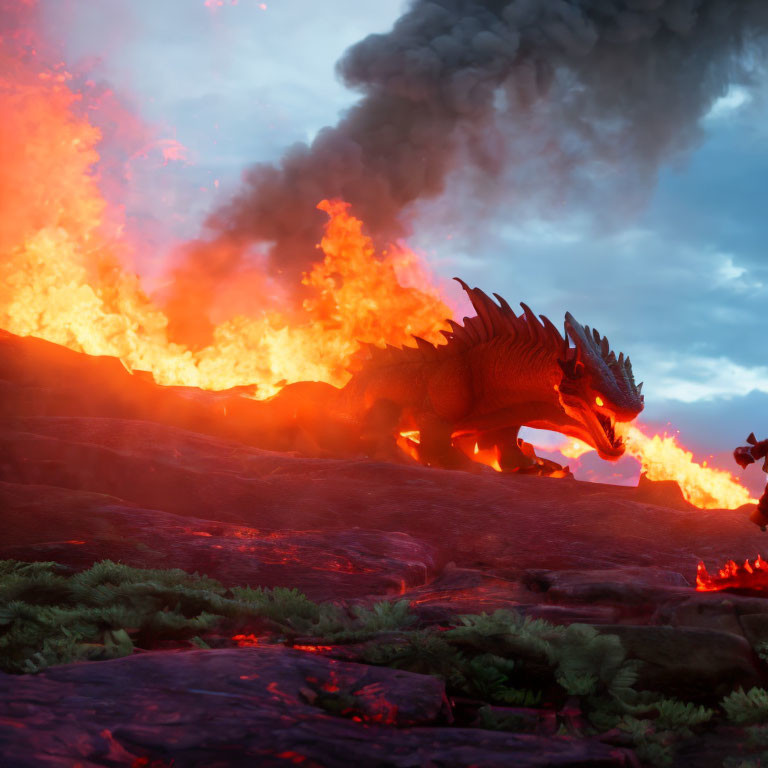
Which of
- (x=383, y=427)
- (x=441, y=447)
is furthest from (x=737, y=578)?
(x=383, y=427)

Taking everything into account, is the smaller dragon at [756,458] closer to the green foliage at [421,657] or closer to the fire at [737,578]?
the fire at [737,578]

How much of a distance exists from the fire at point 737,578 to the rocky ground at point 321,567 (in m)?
0.19

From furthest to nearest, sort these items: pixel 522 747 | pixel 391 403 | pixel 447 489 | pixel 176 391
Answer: pixel 176 391 < pixel 391 403 < pixel 447 489 < pixel 522 747

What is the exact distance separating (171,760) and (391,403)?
11.3 metres

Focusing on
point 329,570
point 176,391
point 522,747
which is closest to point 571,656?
point 522,747

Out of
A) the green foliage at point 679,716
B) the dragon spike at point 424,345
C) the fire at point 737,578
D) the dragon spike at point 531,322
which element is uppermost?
the dragon spike at point 531,322

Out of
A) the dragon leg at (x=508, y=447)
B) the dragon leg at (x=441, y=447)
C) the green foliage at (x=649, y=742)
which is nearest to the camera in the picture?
the green foliage at (x=649, y=742)

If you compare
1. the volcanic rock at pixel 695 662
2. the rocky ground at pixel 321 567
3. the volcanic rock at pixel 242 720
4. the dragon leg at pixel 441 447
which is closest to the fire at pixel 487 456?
the dragon leg at pixel 441 447

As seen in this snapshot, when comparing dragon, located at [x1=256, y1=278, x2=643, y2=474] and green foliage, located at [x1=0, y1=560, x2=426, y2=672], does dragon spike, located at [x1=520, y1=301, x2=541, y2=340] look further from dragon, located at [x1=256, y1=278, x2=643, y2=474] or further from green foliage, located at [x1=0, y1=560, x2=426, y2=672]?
green foliage, located at [x1=0, y1=560, x2=426, y2=672]

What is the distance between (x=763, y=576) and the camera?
4.16 m

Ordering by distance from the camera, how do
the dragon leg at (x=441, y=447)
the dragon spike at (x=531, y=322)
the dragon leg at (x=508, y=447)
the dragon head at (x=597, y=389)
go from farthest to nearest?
the dragon leg at (x=508, y=447) < the dragon leg at (x=441, y=447) < the dragon spike at (x=531, y=322) < the dragon head at (x=597, y=389)

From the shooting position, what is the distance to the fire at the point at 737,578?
4172 mm

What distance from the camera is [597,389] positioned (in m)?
10.1

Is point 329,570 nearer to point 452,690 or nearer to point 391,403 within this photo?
point 452,690
